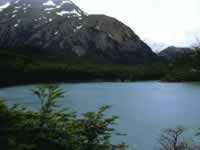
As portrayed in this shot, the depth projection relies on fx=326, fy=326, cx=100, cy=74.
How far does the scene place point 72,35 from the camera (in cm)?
18350

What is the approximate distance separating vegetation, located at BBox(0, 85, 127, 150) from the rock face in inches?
6514

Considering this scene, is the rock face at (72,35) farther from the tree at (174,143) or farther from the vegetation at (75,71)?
the tree at (174,143)

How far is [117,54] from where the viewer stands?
184 metres

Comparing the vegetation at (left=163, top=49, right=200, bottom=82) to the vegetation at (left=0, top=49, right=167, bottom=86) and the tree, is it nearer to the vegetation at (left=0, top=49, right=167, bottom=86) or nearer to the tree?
the vegetation at (left=0, top=49, right=167, bottom=86)

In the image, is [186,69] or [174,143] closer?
[174,143]

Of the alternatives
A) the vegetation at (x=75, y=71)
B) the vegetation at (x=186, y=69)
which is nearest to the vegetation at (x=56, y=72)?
the vegetation at (x=75, y=71)

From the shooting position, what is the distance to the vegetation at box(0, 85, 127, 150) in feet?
14.3

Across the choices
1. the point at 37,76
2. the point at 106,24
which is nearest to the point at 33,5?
the point at 106,24

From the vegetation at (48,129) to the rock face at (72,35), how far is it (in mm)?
165444

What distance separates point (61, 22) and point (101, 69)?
59799mm

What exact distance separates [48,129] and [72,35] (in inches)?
7125

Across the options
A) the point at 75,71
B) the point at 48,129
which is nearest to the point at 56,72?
the point at 75,71

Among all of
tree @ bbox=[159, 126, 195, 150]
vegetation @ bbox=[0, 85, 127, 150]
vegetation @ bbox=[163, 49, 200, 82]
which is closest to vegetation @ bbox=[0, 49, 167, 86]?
vegetation @ bbox=[163, 49, 200, 82]

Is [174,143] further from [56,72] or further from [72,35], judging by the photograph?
[72,35]
